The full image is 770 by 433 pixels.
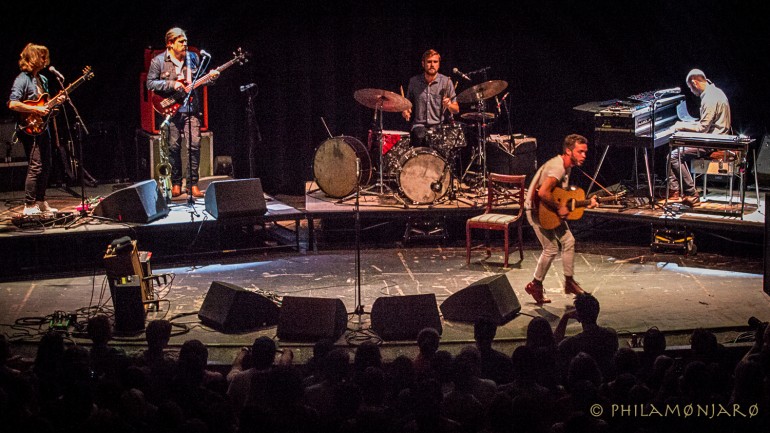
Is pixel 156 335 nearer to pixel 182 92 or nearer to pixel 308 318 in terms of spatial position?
pixel 308 318

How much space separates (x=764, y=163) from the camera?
42.6 ft

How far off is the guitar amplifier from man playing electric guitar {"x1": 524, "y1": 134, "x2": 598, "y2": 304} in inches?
210

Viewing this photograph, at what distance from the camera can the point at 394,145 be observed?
12609mm

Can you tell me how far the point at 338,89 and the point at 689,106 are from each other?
201 inches

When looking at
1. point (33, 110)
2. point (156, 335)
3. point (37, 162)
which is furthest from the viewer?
point (37, 162)

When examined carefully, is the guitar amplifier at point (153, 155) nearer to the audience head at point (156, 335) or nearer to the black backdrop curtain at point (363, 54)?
the black backdrop curtain at point (363, 54)

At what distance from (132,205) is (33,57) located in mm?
1943

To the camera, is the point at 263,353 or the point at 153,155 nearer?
the point at 263,353

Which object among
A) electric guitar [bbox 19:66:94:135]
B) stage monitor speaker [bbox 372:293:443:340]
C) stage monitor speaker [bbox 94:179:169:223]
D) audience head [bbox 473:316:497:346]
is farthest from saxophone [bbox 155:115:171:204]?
audience head [bbox 473:316:497:346]

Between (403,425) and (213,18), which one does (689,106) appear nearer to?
(213,18)

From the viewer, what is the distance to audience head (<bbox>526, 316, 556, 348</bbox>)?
620 centimetres

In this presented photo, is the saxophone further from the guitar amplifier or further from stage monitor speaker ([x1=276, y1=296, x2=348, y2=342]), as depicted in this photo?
stage monitor speaker ([x1=276, y1=296, x2=348, y2=342])

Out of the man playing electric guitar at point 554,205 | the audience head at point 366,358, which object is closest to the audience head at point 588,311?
the audience head at point 366,358

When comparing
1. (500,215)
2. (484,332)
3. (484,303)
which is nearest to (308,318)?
(484,303)
